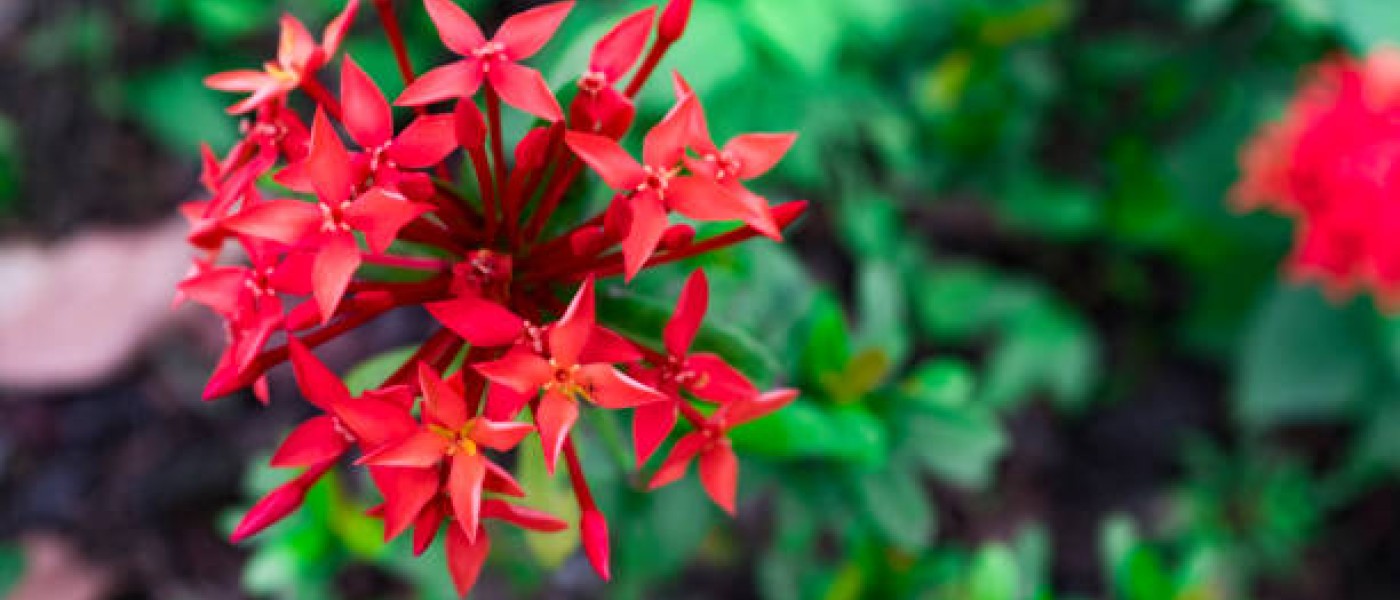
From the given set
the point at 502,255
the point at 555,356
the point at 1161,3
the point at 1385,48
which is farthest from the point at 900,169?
the point at 555,356

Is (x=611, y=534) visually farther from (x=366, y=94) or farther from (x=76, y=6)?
(x=76, y=6)

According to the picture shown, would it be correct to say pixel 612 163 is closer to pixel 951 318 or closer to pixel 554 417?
pixel 554 417

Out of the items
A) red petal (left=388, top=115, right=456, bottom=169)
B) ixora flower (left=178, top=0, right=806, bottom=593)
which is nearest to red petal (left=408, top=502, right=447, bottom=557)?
ixora flower (left=178, top=0, right=806, bottom=593)

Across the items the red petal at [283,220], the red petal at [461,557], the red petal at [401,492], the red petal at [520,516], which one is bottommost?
the red petal at [461,557]

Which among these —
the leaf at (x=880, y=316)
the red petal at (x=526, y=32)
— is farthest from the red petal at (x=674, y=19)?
the leaf at (x=880, y=316)

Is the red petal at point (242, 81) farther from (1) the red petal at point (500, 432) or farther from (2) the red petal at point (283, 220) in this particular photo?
(1) the red petal at point (500, 432)

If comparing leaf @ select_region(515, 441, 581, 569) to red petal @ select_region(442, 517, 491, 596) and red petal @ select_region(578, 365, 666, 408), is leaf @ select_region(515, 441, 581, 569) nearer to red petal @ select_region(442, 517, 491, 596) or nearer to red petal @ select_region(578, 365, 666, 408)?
red petal @ select_region(442, 517, 491, 596)

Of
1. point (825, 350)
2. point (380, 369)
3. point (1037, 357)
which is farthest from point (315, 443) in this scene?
point (1037, 357)
